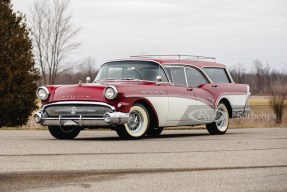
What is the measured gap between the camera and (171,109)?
44.5 ft

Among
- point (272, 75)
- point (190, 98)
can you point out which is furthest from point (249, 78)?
point (190, 98)

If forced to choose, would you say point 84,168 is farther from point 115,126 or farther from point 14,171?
point 115,126

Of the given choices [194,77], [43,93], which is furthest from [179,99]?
[43,93]

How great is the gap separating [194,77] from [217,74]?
48.0 inches

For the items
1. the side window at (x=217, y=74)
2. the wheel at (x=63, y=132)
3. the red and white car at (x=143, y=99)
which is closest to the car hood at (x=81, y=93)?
the red and white car at (x=143, y=99)

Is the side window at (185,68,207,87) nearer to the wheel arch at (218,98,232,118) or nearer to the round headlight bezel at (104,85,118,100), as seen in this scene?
the wheel arch at (218,98,232,118)

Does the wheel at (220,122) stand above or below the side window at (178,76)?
below

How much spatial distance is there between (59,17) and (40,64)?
406 cm

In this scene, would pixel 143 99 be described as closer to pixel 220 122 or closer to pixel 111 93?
pixel 111 93

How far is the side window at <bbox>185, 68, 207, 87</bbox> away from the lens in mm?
14672

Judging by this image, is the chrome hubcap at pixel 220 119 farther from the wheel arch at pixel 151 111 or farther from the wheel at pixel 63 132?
the wheel at pixel 63 132

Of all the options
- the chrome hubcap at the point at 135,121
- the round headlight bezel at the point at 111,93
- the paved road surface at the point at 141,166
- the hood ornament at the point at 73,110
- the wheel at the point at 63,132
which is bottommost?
the paved road surface at the point at 141,166

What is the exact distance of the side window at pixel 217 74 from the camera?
51.0 feet

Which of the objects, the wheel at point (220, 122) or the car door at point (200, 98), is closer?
the car door at point (200, 98)
